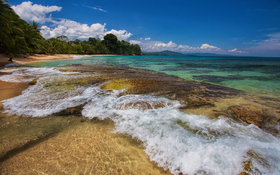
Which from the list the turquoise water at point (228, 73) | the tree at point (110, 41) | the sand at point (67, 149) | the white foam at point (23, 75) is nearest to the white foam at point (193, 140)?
the sand at point (67, 149)

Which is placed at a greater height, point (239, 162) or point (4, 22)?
point (4, 22)

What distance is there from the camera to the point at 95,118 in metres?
4.13

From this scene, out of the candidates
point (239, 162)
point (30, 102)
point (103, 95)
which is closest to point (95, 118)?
point (103, 95)

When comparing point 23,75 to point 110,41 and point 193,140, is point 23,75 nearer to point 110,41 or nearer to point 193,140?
point 193,140

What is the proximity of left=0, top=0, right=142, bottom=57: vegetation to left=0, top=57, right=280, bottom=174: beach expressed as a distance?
2107 cm

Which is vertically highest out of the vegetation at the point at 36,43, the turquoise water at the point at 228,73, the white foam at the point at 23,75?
the vegetation at the point at 36,43

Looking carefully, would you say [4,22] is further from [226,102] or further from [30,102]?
[226,102]

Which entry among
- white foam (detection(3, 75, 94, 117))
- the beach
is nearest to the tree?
white foam (detection(3, 75, 94, 117))

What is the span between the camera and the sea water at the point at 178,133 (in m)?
2.44

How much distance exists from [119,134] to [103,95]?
355 cm

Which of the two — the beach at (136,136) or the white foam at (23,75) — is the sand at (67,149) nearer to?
the beach at (136,136)

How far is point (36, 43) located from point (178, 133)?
4344 centimetres

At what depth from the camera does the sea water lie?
96.1 inches

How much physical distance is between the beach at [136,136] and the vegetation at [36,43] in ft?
69.1
